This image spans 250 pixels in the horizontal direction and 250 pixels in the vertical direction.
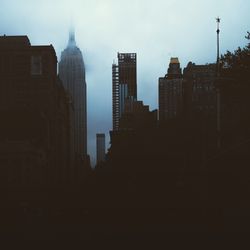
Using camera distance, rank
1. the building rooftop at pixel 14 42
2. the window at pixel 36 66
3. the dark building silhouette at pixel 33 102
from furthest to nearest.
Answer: the building rooftop at pixel 14 42 < the window at pixel 36 66 < the dark building silhouette at pixel 33 102

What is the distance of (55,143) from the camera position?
18162 centimetres

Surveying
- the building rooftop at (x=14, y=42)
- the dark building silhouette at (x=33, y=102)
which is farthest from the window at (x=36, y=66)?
the building rooftop at (x=14, y=42)

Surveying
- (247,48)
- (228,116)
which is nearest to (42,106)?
(228,116)

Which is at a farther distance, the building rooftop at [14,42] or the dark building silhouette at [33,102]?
the building rooftop at [14,42]

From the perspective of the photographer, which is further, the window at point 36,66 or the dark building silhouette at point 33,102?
the window at point 36,66

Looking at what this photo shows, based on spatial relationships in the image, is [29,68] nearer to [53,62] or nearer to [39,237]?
[53,62]

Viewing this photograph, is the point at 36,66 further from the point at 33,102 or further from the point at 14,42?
the point at 14,42

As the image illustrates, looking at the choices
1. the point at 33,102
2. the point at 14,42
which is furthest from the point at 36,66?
the point at 14,42

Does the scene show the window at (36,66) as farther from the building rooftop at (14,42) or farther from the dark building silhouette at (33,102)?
the building rooftop at (14,42)

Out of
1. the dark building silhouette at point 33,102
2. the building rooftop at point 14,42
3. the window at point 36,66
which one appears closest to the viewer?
the dark building silhouette at point 33,102

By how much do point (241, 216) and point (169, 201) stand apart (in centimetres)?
1425

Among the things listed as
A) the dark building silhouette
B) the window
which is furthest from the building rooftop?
the window

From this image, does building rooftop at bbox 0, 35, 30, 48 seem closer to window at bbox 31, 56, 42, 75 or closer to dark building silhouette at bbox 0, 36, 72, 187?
dark building silhouette at bbox 0, 36, 72, 187

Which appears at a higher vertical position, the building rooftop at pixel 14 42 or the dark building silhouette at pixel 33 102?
the building rooftop at pixel 14 42
